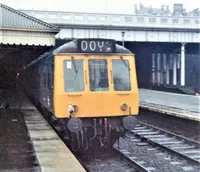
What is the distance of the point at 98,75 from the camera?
9914mm

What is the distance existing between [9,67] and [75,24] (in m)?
7.13

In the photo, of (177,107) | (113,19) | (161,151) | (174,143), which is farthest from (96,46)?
(113,19)

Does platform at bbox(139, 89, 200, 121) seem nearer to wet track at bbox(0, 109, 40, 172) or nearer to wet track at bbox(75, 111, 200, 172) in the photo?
wet track at bbox(75, 111, 200, 172)

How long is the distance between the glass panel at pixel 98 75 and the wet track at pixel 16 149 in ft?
7.01

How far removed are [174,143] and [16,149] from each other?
4.61 meters

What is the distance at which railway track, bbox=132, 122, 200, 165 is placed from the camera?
32.3 feet

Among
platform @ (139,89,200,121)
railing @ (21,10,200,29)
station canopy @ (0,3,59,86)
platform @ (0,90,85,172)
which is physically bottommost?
platform @ (0,90,85,172)

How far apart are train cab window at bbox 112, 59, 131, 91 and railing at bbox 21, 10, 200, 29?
80.2 ft

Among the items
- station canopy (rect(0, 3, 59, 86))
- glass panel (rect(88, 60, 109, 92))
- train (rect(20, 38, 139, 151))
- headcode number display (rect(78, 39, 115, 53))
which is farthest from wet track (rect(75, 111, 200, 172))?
station canopy (rect(0, 3, 59, 86))

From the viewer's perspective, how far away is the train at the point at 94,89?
9680mm

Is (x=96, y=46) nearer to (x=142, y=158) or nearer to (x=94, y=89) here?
(x=94, y=89)

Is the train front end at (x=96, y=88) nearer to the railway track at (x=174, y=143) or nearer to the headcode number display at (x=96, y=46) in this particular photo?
the headcode number display at (x=96, y=46)

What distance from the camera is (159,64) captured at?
2504 inches

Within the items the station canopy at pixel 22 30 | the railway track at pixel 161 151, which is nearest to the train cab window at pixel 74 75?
the railway track at pixel 161 151
